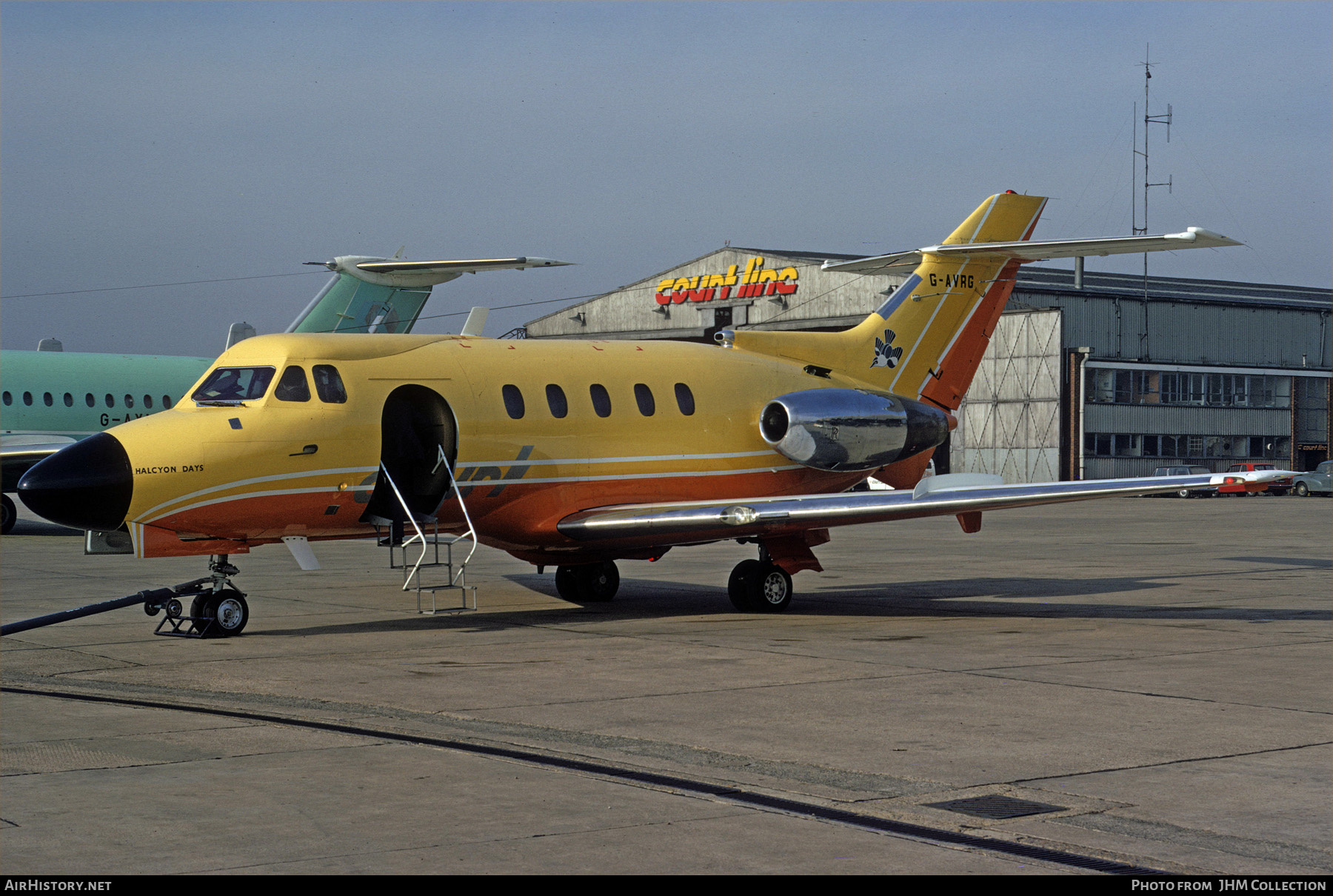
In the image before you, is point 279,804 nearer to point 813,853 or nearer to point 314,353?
point 813,853

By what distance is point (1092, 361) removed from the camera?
193ft

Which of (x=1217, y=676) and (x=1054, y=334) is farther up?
(x=1054, y=334)

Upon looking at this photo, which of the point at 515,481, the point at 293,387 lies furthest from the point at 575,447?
the point at 293,387

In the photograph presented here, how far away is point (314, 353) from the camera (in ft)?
48.9

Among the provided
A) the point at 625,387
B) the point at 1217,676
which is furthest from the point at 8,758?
the point at 625,387

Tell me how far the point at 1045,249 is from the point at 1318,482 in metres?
43.8

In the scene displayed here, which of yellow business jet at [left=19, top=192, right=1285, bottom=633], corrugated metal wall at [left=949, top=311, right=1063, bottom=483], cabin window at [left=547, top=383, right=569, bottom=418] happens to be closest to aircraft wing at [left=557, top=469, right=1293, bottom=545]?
yellow business jet at [left=19, top=192, right=1285, bottom=633]

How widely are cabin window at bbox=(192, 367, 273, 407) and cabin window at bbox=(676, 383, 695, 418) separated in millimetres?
5071

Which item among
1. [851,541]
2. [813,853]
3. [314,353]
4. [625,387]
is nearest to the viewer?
[813,853]

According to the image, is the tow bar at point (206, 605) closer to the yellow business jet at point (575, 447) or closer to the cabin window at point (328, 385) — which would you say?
the yellow business jet at point (575, 447)

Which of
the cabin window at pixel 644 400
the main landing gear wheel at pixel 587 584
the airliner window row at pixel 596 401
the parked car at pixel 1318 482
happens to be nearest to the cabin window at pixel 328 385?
the airliner window row at pixel 596 401

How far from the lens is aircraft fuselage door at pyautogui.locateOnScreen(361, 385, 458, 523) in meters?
15.2

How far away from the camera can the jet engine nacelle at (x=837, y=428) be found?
1795 centimetres

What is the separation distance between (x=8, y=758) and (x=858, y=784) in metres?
4.75
